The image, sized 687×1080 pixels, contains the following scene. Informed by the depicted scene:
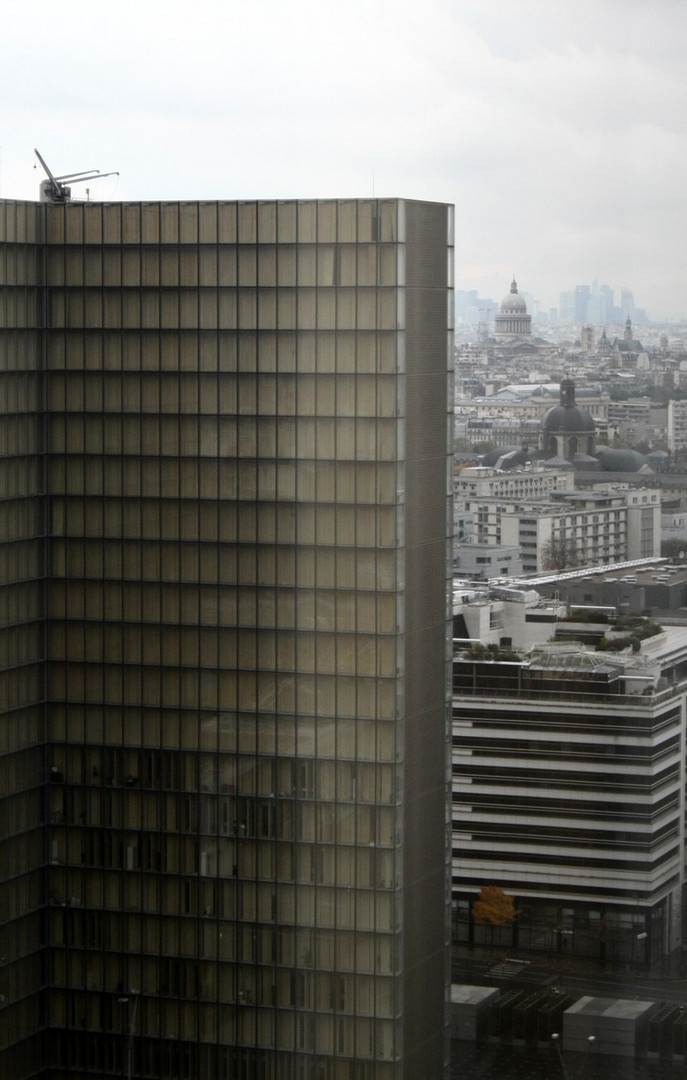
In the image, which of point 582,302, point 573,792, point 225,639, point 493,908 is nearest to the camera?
point 225,639

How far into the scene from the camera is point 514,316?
16.2 ft

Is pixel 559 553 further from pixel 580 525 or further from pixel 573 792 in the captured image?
pixel 573 792

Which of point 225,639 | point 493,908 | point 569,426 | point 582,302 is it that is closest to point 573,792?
point 493,908

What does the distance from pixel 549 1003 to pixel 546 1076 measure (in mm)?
479

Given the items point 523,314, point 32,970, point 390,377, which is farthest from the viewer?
point 523,314

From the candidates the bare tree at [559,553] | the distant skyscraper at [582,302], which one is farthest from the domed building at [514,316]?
the bare tree at [559,553]

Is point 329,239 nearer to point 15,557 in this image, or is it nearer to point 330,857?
point 15,557

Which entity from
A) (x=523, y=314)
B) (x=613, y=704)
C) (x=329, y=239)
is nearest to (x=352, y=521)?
(x=329, y=239)

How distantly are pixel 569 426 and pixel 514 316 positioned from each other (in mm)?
381

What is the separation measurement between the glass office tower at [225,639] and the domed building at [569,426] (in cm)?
82

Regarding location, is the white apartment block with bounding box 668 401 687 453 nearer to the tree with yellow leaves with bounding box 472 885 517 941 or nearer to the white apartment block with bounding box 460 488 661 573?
the white apartment block with bounding box 460 488 661 573

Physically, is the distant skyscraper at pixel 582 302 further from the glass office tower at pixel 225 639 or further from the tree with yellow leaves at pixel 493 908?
the tree with yellow leaves at pixel 493 908

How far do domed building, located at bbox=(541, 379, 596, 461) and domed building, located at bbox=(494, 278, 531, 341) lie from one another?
206mm

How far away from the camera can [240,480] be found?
411 centimetres
